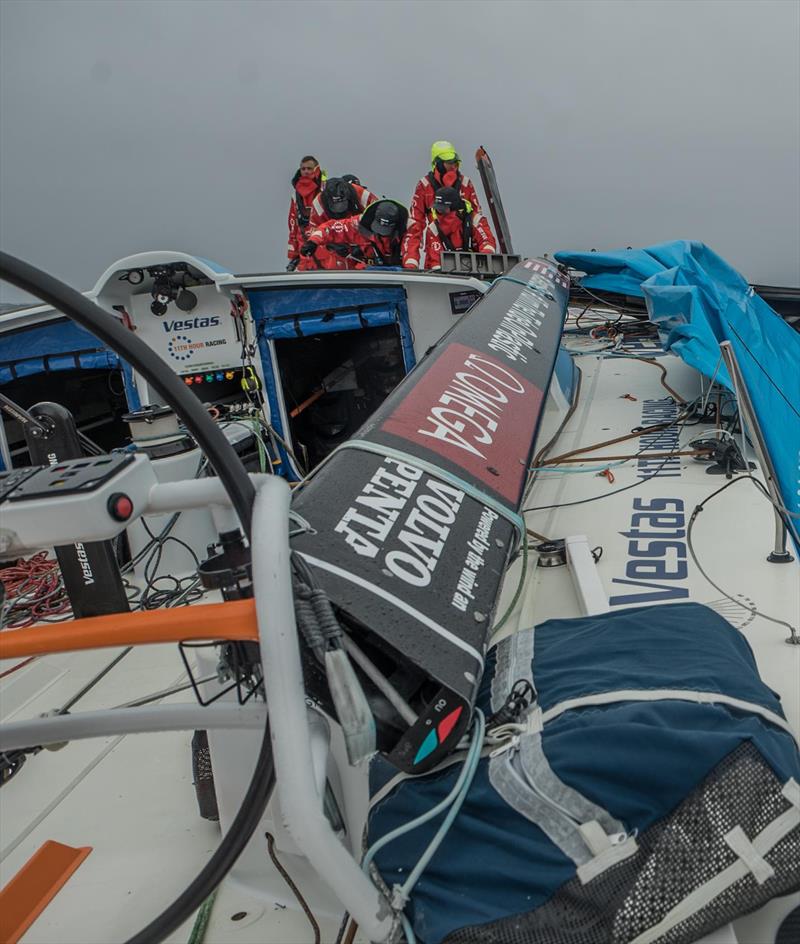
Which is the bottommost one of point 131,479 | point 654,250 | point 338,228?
point 131,479

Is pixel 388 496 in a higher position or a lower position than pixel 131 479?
lower

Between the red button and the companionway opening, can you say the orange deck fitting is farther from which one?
the companionway opening

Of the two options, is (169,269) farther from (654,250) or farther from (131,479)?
(131,479)

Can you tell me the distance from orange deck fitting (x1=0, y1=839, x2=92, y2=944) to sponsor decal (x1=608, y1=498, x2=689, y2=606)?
1349 mm

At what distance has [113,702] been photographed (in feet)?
7.71

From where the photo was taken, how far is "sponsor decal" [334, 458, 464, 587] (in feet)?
4.11

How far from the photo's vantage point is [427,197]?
740 centimetres

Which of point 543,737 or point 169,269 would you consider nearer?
point 543,737

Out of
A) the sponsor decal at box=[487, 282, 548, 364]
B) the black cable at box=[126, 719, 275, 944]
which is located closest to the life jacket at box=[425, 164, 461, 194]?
the sponsor decal at box=[487, 282, 548, 364]

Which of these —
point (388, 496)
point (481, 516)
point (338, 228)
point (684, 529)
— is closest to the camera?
point (388, 496)

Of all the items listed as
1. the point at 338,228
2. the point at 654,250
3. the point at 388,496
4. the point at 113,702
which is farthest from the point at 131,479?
the point at 338,228

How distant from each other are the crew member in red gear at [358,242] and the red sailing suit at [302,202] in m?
0.93

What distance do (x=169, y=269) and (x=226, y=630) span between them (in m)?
4.45

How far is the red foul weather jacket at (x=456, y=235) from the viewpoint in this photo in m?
7.09
